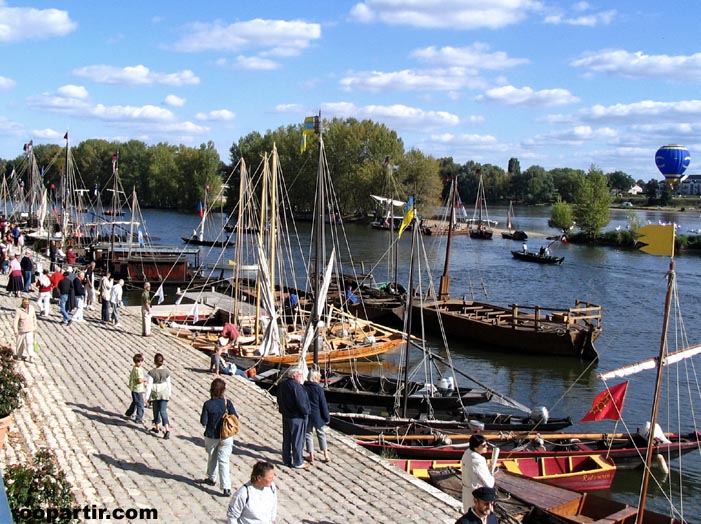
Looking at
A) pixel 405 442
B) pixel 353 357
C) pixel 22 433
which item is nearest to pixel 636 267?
pixel 353 357

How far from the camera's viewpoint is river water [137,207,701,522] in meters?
Answer: 23.8

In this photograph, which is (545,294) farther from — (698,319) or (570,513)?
(570,513)

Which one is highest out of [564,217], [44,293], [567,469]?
[564,217]

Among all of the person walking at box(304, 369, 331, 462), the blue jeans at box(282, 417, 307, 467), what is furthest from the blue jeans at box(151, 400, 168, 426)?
the person walking at box(304, 369, 331, 462)

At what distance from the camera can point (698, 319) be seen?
41.8 meters

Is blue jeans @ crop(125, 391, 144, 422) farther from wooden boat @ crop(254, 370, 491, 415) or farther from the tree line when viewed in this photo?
Answer: the tree line

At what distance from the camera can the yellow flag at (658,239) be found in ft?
35.9

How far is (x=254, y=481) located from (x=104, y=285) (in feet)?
53.6

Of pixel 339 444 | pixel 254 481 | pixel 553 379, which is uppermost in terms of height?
pixel 254 481

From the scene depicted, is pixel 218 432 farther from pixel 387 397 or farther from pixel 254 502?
pixel 387 397

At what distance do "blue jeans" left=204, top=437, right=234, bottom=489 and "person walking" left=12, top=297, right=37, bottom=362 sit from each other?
7.33 metres

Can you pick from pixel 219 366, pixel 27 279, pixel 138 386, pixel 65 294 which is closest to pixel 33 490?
pixel 138 386

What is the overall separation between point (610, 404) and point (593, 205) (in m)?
81.8

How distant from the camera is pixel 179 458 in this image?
11.4 metres
